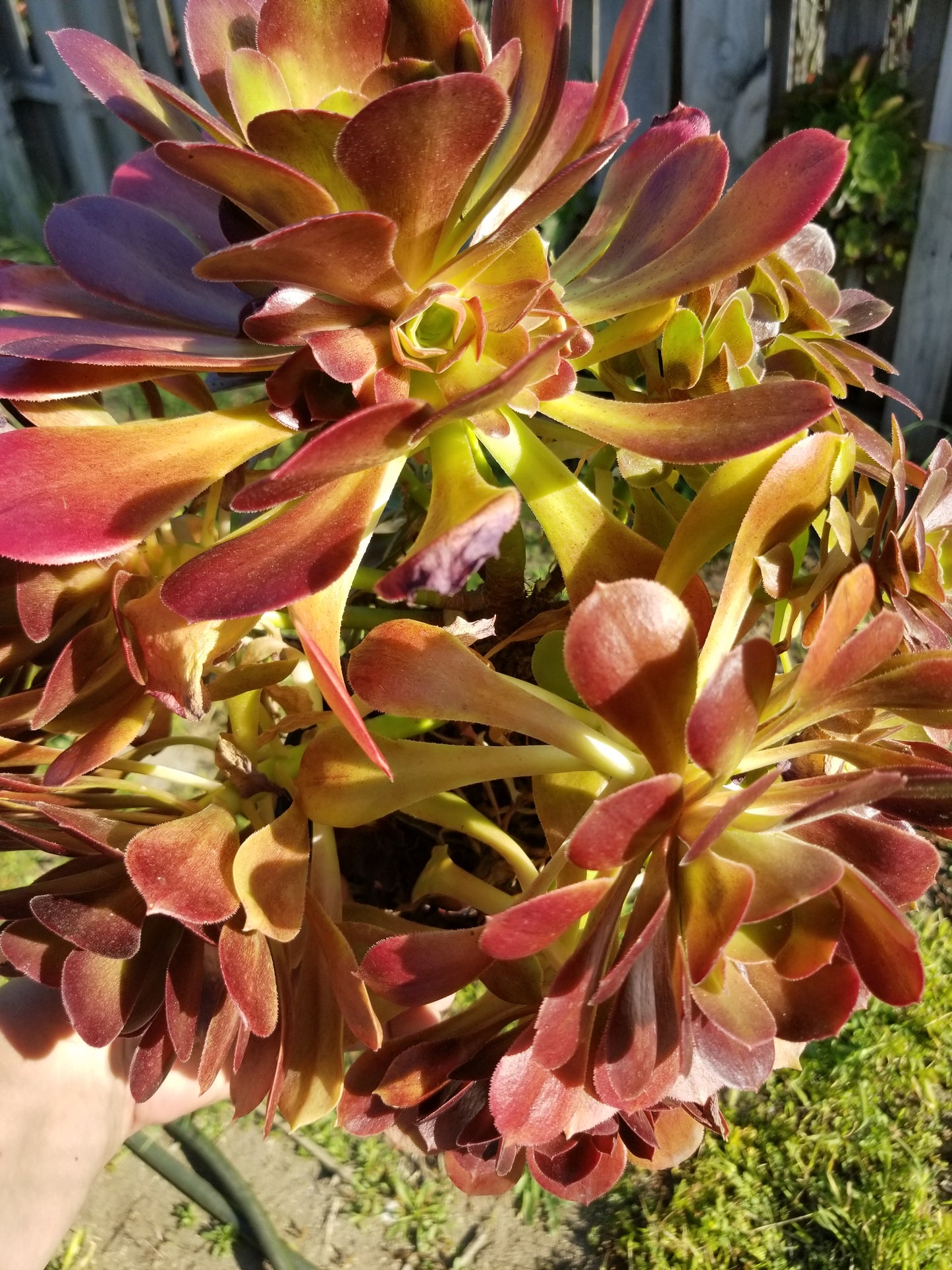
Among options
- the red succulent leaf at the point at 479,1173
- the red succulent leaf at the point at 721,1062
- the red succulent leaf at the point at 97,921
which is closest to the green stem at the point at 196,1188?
the red succulent leaf at the point at 479,1173

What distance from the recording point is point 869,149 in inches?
76.8

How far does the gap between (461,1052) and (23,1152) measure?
1.81ft

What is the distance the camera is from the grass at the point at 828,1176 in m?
1.17

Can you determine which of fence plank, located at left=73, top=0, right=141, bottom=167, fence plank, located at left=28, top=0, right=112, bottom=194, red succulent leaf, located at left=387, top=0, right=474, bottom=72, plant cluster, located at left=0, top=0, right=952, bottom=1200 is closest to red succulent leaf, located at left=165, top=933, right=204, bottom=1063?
plant cluster, located at left=0, top=0, right=952, bottom=1200

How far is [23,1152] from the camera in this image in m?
0.78

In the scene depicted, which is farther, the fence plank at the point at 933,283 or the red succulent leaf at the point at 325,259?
the fence plank at the point at 933,283

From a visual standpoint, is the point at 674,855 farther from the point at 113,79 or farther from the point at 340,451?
the point at 113,79

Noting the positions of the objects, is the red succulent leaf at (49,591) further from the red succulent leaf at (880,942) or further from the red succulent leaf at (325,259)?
the red succulent leaf at (880,942)

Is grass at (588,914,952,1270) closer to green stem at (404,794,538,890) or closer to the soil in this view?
the soil

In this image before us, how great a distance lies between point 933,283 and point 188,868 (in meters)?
2.27

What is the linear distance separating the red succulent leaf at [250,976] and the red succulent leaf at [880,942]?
26 centimetres

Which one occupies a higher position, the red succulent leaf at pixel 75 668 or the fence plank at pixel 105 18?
the fence plank at pixel 105 18

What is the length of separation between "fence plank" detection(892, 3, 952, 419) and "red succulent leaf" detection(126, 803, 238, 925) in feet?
6.61

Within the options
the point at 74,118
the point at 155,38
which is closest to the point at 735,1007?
the point at 155,38
